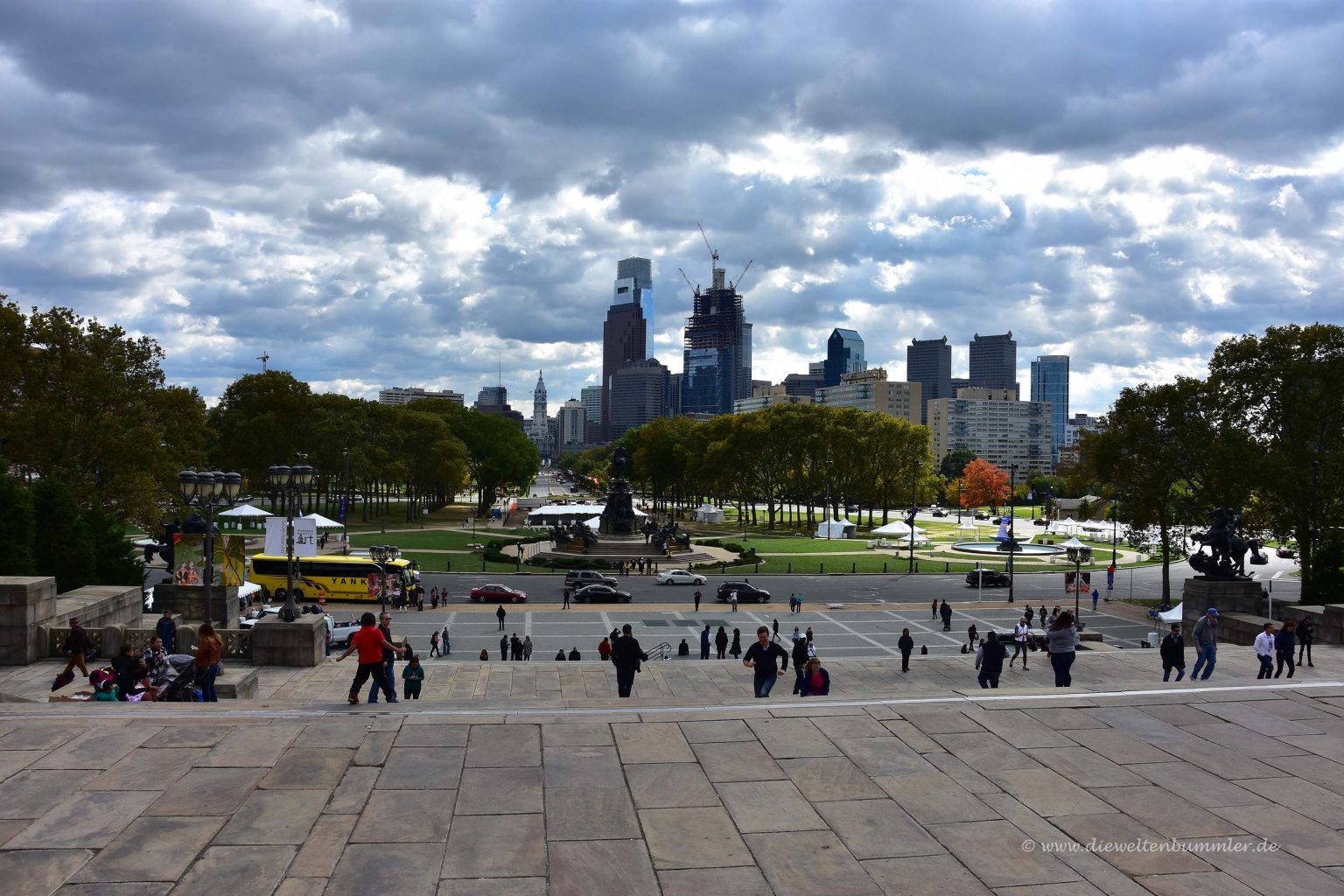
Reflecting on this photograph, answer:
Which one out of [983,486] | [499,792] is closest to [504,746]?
[499,792]

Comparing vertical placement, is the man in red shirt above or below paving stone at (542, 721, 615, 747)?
above

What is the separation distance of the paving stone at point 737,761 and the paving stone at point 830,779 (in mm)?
187

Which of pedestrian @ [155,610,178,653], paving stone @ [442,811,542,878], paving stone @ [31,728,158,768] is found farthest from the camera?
pedestrian @ [155,610,178,653]

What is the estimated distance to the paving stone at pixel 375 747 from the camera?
9.77 m

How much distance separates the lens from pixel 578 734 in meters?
10.9

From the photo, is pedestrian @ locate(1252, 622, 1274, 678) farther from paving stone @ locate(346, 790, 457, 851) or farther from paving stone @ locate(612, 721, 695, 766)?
paving stone @ locate(346, 790, 457, 851)

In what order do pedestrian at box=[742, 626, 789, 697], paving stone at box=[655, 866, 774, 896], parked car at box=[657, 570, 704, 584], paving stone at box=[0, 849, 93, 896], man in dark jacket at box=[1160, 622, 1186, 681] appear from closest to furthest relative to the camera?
paving stone at box=[0, 849, 93, 896] → paving stone at box=[655, 866, 774, 896] → pedestrian at box=[742, 626, 789, 697] → man in dark jacket at box=[1160, 622, 1186, 681] → parked car at box=[657, 570, 704, 584]

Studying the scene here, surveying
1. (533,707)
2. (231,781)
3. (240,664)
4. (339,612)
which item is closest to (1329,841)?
(533,707)

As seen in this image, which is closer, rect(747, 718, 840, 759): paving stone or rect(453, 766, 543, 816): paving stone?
rect(453, 766, 543, 816): paving stone

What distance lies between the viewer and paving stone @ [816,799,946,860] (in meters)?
7.88

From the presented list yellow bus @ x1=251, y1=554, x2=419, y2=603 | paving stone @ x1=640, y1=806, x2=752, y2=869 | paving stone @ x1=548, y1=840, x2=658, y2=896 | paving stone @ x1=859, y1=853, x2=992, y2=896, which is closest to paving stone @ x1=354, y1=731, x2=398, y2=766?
paving stone @ x1=548, y1=840, x2=658, y2=896

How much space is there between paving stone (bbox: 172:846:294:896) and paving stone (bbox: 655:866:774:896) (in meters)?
3.09

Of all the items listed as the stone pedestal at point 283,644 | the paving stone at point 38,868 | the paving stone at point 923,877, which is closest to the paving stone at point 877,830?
the paving stone at point 923,877

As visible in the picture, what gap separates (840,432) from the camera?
312 feet
